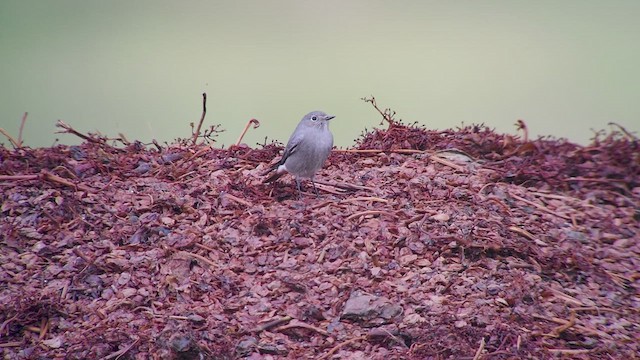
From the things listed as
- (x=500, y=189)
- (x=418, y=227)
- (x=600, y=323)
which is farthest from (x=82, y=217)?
(x=600, y=323)

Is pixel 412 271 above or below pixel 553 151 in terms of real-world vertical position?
below

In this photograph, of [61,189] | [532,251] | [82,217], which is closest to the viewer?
[532,251]

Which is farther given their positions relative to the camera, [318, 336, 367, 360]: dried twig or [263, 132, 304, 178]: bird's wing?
[263, 132, 304, 178]: bird's wing

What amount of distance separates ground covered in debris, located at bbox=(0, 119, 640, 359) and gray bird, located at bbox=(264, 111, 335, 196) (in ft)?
0.69

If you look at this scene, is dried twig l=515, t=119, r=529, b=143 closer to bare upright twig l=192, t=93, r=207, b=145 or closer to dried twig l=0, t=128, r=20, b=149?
bare upright twig l=192, t=93, r=207, b=145

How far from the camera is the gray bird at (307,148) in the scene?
18.1 ft

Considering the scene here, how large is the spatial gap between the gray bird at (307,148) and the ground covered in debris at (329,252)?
210 mm

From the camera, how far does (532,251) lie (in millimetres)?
4953

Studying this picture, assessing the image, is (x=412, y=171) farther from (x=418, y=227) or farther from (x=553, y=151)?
(x=553, y=151)

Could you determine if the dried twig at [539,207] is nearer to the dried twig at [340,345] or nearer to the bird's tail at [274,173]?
the bird's tail at [274,173]

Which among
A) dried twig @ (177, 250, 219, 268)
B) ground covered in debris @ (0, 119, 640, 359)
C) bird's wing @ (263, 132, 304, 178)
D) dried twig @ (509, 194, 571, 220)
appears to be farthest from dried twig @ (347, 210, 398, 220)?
dried twig @ (509, 194, 571, 220)

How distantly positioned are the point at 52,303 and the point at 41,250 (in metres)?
0.70

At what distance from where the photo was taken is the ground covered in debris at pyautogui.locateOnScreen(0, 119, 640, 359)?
4184mm

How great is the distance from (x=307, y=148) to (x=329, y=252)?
106 centimetres
